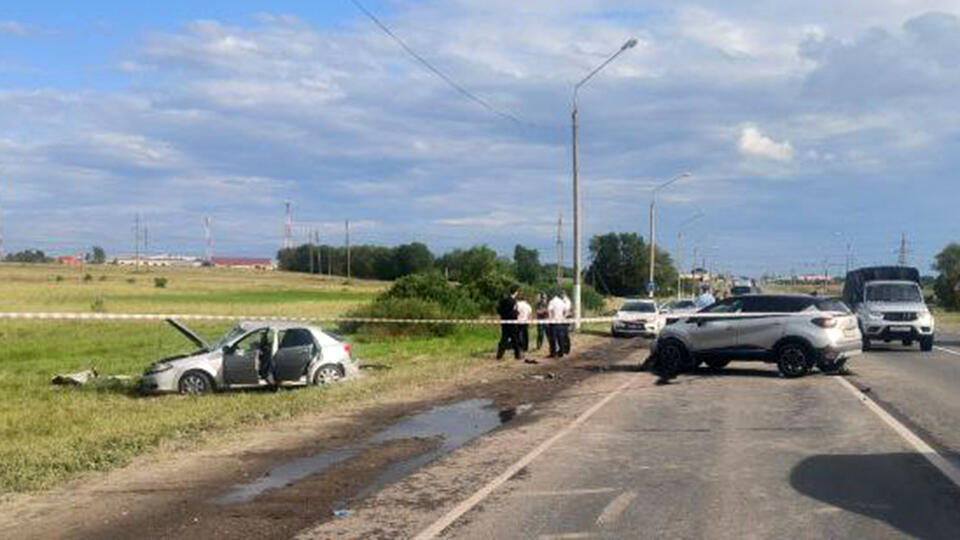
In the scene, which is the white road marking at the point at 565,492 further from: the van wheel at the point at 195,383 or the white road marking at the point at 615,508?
the van wheel at the point at 195,383

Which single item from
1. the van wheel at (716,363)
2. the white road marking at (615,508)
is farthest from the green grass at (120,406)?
the van wheel at (716,363)

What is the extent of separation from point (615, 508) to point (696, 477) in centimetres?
168

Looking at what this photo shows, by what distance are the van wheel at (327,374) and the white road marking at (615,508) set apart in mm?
11401

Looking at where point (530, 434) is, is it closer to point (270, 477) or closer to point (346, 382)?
point (270, 477)

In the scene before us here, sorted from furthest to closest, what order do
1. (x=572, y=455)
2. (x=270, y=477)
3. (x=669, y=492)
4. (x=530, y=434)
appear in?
(x=530, y=434) → (x=572, y=455) → (x=270, y=477) → (x=669, y=492)

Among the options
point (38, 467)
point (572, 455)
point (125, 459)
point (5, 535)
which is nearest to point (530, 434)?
point (572, 455)

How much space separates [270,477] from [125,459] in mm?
1945

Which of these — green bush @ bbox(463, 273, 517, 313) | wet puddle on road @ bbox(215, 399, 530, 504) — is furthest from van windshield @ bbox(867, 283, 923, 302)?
wet puddle on road @ bbox(215, 399, 530, 504)

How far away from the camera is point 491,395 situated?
61.4 ft

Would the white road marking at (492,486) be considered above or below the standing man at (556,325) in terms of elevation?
below

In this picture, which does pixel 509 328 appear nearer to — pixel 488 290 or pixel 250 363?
pixel 250 363

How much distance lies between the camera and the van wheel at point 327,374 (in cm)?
1971

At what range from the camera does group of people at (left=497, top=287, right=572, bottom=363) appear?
→ 26.7 m

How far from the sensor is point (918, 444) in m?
11.8
